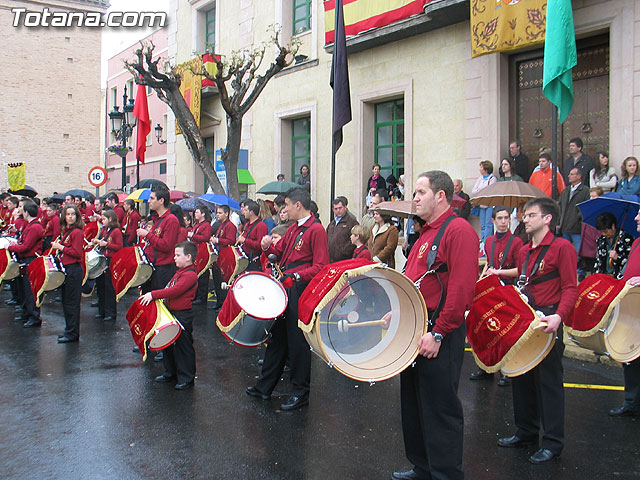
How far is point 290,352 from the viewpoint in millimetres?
5676

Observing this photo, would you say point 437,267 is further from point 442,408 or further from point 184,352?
point 184,352

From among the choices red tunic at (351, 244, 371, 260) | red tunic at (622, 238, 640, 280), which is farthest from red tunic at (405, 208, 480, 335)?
red tunic at (351, 244, 371, 260)

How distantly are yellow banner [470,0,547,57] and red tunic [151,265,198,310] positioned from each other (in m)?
8.13

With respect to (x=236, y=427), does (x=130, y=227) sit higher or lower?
higher

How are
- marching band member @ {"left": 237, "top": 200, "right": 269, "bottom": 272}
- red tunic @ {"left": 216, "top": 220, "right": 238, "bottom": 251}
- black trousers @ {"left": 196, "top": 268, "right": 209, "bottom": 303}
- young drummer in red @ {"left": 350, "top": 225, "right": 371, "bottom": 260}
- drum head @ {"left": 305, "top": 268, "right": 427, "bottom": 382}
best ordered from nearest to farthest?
1. drum head @ {"left": 305, "top": 268, "right": 427, "bottom": 382}
2. young drummer in red @ {"left": 350, "top": 225, "right": 371, "bottom": 260}
3. marching band member @ {"left": 237, "top": 200, "right": 269, "bottom": 272}
4. red tunic @ {"left": 216, "top": 220, "right": 238, "bottom": 251}
5. black trousers @ {"left": 196, "top": 268, "right": 209, "bottom": 303}

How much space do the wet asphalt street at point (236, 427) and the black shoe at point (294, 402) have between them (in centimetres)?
7

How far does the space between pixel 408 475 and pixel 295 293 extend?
84.0 inches

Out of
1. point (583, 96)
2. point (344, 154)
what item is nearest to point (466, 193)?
point (583, 96)

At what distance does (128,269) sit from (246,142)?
11.7 metres

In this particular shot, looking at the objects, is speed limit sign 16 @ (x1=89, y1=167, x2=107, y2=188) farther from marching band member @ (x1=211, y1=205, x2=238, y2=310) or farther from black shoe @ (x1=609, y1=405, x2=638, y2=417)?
black shoe @ (x1=609, y1=405, x2=638, y2=417)

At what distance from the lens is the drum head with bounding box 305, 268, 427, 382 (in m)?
3.56

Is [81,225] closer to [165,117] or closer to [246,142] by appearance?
[246,142]

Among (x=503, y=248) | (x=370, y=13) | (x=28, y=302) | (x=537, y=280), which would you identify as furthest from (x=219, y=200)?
(x=537, y=280)

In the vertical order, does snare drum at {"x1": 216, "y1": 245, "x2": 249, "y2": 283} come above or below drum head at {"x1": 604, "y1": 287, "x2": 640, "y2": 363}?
above
